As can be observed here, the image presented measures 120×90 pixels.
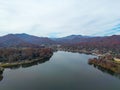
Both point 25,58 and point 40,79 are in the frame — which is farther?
point 25,58

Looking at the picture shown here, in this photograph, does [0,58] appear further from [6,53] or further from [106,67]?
[106,67]

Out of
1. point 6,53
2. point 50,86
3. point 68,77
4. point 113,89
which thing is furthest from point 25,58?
point 113,89

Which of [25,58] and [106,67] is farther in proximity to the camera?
[25,58]

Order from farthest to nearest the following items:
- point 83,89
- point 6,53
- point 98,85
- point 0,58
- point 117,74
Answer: point 6,53, point 0,58, point 117,74, point 98,85, point 83,89

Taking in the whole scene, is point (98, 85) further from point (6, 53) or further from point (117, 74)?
point (6, 53)

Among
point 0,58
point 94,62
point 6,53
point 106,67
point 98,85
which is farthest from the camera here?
point 6,53

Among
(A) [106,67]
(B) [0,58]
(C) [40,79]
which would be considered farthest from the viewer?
(B) [0,58]

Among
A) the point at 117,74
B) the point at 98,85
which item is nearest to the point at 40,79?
the point at 98,85

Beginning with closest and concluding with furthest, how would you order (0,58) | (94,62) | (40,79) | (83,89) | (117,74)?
1. (83,89)
2. (40,79)
3. (117,74)
4. (94,62)
5. (0,58)
